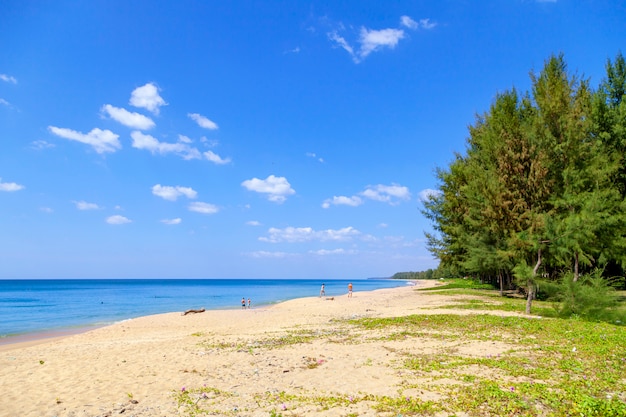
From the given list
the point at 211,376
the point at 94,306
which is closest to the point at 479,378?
the point at 211,376

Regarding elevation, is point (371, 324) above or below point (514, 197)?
below

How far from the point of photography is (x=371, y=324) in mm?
18203

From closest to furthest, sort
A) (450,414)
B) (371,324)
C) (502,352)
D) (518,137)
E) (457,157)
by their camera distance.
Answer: (450,414), (502,352), (371,324), (518,137), (457,157)

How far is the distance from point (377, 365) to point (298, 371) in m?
2.10

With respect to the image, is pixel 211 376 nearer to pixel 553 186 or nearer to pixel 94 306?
pixel 553 186

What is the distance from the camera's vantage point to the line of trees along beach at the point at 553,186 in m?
21.7

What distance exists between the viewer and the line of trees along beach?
21.7 meters

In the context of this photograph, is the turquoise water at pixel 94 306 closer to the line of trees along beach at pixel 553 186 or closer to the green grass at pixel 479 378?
the green grass at pixel 479 378

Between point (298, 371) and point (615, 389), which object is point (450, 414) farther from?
point (298, 371)

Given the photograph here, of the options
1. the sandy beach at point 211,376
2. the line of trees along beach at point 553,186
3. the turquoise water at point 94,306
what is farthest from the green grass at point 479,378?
the turquoise water at point 94,306

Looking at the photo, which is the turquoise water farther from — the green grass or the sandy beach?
the green grass

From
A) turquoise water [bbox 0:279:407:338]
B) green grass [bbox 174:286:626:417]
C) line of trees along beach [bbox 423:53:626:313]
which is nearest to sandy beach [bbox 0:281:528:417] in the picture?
green grass [bbox 174:286:626:417]

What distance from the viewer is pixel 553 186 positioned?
26.1 metres

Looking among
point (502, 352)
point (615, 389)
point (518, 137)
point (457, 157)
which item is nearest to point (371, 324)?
point (502, 352)
